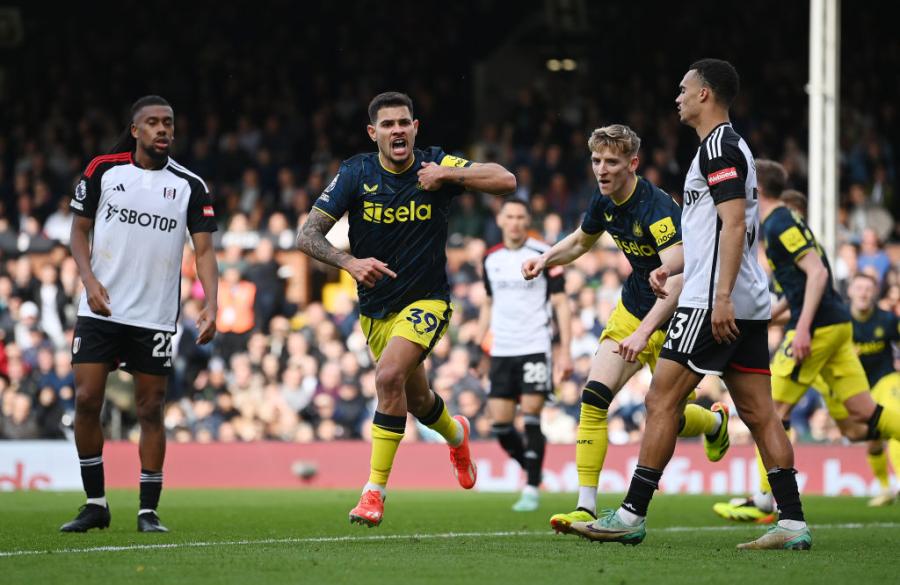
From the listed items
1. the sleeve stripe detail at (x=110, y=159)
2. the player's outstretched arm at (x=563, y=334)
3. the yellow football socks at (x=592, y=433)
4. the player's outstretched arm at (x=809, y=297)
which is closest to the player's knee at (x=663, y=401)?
the yellow football socks at (x=592, y=433)

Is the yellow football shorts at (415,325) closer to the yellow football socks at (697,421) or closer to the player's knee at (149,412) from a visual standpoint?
the player's knee at (149,412)

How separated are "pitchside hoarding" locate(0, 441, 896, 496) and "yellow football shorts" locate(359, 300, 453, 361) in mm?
7536

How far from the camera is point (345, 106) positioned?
80.4ft

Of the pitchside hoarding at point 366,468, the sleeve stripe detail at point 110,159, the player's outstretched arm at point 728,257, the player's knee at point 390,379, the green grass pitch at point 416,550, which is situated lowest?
the green grass pitch at point 416,550

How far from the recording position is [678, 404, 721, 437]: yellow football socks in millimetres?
8883

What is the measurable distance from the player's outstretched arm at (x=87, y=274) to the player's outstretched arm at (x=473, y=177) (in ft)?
6.83

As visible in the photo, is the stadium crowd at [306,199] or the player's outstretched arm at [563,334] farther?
the stadium crowd at [306,199]

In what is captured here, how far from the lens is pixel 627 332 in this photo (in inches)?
359

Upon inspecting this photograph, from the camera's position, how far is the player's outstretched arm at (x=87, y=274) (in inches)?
340

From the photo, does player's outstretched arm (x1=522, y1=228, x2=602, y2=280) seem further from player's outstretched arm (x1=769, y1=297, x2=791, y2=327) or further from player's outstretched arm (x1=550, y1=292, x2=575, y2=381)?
player's outstretched arm (x1=550, y1=292, x2=575, y2=381)

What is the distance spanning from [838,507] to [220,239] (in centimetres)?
1160

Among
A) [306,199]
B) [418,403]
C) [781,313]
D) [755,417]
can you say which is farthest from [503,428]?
[306,199]

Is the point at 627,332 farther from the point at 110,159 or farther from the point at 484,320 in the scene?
the point at 484,320

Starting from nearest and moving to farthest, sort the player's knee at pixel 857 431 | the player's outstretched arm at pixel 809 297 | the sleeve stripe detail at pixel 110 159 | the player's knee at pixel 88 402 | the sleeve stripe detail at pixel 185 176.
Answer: the player's knee at pixel 88 402 → the sleeve stripe detail at pixel 110 159 → the sleeve stripe detail at pixel 185 176 → the player's outstretched arm at pixel 809 297 → the player's knee at pixel 857 431
